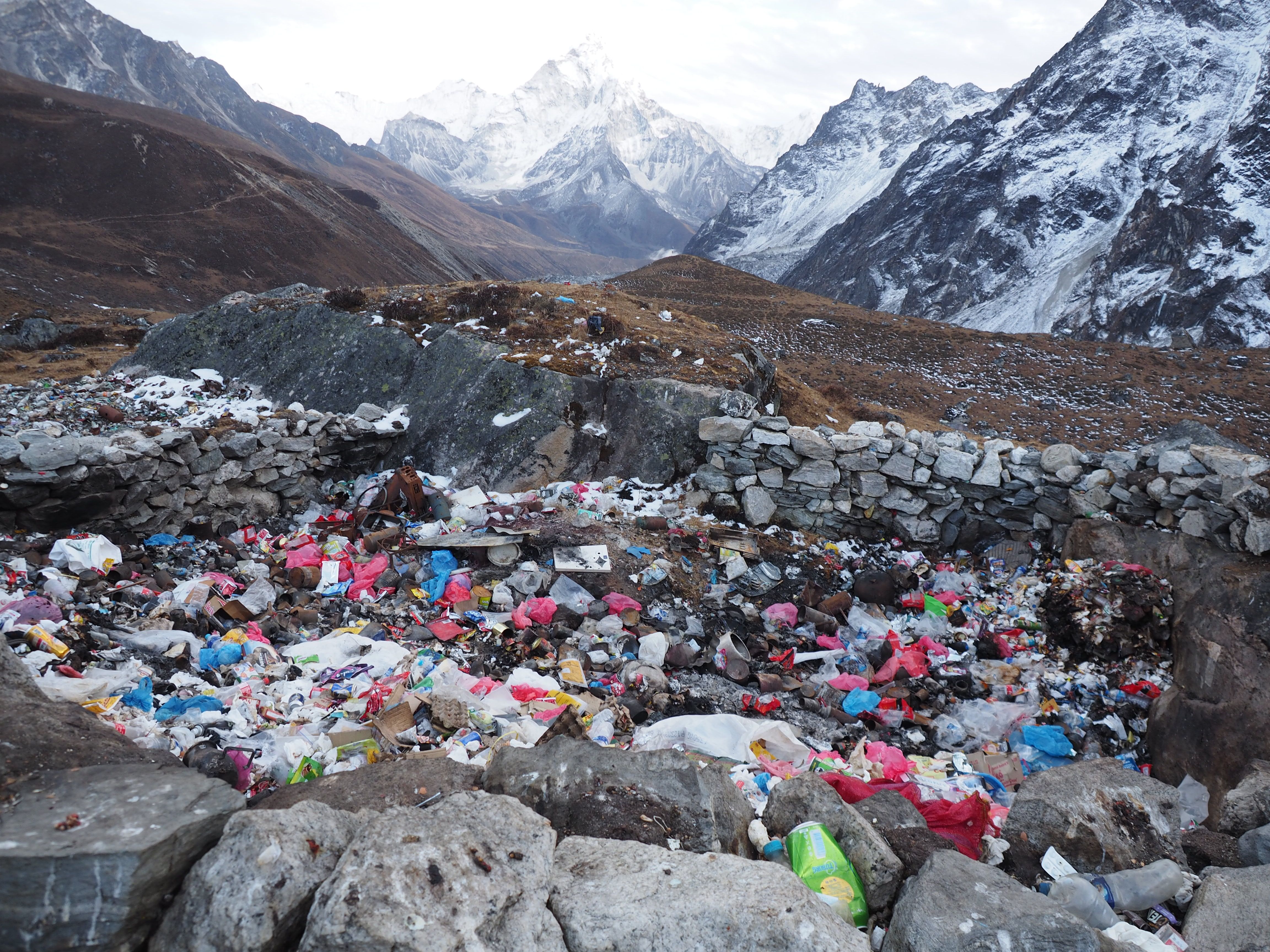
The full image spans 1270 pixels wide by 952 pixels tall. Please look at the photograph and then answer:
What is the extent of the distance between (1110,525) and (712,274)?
43365 mm

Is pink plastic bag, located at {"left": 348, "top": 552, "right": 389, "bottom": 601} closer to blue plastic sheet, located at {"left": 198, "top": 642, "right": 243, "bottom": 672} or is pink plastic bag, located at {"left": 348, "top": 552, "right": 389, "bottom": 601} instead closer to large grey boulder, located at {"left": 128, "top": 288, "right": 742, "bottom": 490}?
blue plastic sheet, located at {"left": 198, "top": 642, "right": 243, "bottom": 672}

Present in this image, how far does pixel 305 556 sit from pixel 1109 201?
85.5 m

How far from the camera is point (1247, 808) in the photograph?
3.29 m

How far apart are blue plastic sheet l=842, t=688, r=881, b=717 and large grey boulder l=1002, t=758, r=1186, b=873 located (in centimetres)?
170

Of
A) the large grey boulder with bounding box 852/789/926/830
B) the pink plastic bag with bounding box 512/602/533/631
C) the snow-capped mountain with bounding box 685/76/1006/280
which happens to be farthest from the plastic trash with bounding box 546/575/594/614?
the snow-capped mountain with bounding box 685/76/1006/280

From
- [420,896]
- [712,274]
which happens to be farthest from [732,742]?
[712,274]

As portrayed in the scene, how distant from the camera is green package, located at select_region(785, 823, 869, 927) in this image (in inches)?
101

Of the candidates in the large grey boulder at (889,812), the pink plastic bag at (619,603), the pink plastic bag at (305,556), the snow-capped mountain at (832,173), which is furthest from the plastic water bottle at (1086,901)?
the snow-capped mountain at (832,173)

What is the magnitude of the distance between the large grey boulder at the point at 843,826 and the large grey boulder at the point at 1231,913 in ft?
3.85

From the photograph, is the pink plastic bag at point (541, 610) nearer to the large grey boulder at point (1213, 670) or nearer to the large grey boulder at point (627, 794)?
the large grey boulder at point (627, 794)

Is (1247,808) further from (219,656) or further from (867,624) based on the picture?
(219,656)

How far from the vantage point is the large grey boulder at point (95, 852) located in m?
1.71

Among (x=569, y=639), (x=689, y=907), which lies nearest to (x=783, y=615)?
(x=569, y=639)

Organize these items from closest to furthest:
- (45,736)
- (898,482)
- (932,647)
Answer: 1. (45,736)
2. (932,647)
3. (898,482)
